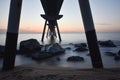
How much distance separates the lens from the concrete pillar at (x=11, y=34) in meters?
7.18

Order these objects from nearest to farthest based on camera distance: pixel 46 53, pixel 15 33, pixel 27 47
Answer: pixel 15 33, pixel 46 53, pixel 27 47

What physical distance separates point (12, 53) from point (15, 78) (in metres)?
2.11

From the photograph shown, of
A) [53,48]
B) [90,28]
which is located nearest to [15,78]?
[90,28]

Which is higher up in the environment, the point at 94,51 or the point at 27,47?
the point at 27,47

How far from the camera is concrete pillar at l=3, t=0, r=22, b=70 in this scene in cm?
718

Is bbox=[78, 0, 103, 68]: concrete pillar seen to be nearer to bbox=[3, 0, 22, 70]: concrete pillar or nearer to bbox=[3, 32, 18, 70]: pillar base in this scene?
bbox=[3, 0, 22, 70]: concrete pillar

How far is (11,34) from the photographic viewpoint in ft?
23.9

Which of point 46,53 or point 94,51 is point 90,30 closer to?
point 94,51

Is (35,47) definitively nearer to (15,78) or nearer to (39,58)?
(39,58)

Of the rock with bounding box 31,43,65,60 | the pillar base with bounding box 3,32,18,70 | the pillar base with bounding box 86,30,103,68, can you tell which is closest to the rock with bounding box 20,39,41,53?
the rock with bounding box 31,43,65,60

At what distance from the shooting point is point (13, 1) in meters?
7.29

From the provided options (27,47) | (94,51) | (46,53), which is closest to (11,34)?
(94,51)

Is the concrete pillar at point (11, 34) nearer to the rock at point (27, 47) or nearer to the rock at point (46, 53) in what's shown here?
the rock at point (46, 53)

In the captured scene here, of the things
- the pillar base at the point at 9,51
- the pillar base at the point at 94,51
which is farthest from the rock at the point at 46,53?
the pillar base at the point at 94,51
